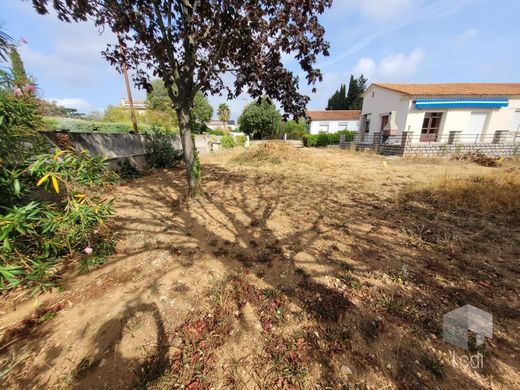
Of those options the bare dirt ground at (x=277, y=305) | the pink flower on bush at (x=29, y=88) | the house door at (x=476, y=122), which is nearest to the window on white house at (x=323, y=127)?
the house door at (x=476, y=122)

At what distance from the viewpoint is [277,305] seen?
6.95 ft

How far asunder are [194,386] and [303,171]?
7.70 m

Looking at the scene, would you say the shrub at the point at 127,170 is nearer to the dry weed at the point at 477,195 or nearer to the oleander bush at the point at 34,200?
the oleander bush at the point at 34,200

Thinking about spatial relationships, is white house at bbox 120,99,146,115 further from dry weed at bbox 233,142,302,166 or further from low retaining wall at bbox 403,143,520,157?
low retaining wall at bbox 403,143,520,157

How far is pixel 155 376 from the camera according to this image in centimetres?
149

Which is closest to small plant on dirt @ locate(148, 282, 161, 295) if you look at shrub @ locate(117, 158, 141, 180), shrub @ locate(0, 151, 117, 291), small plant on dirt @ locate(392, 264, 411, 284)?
shrub @ locate(0, 151, 117, 291)

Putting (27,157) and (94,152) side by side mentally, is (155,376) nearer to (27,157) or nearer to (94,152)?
(27,157)

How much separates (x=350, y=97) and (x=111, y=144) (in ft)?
157

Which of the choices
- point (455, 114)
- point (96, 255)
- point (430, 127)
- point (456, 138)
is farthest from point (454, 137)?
point (96, 255)

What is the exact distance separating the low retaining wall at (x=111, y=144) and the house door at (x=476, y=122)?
2061 centimetres

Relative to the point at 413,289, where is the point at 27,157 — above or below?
above

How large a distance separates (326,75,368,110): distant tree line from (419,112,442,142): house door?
31.6m

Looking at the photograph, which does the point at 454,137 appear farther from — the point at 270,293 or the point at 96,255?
the point at 96,255

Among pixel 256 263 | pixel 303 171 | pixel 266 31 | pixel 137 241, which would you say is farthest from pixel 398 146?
pixel 137 241
